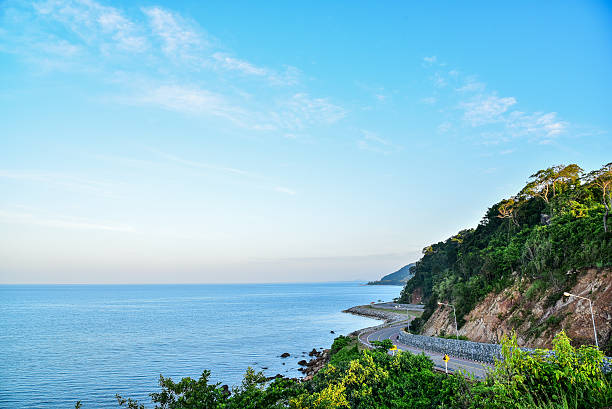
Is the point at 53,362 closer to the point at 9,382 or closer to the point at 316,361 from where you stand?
the point at 9,382

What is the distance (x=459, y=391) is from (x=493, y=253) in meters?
38.7

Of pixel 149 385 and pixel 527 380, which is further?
pixel 149 385

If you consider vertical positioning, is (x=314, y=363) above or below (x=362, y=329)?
below

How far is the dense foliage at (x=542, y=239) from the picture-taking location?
36094 mm

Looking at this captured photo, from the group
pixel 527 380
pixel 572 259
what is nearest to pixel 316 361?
pixel 572 259

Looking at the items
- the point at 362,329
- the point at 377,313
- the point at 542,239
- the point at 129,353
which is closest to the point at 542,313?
the point at 542,239

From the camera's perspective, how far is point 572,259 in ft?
120

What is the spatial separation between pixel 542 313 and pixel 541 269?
6.25 m

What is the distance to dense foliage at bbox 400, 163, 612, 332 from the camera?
36.1 metres

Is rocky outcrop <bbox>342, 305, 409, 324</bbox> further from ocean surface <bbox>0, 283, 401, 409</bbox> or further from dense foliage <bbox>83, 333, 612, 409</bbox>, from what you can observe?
dense foliage <bbox>83, 333, 612, 409</bbox>

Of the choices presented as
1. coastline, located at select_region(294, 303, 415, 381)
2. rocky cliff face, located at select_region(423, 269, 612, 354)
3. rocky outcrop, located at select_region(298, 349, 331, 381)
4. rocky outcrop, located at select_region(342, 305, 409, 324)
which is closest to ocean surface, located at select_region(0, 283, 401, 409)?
rocky outcrop, located at select_region(298, 349, 331, 381)

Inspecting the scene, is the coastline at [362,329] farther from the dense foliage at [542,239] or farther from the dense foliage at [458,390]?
the dense foliage at [458,390]

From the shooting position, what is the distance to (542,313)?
3459 cm

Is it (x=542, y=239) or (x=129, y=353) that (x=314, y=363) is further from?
(x=542, y=239)
